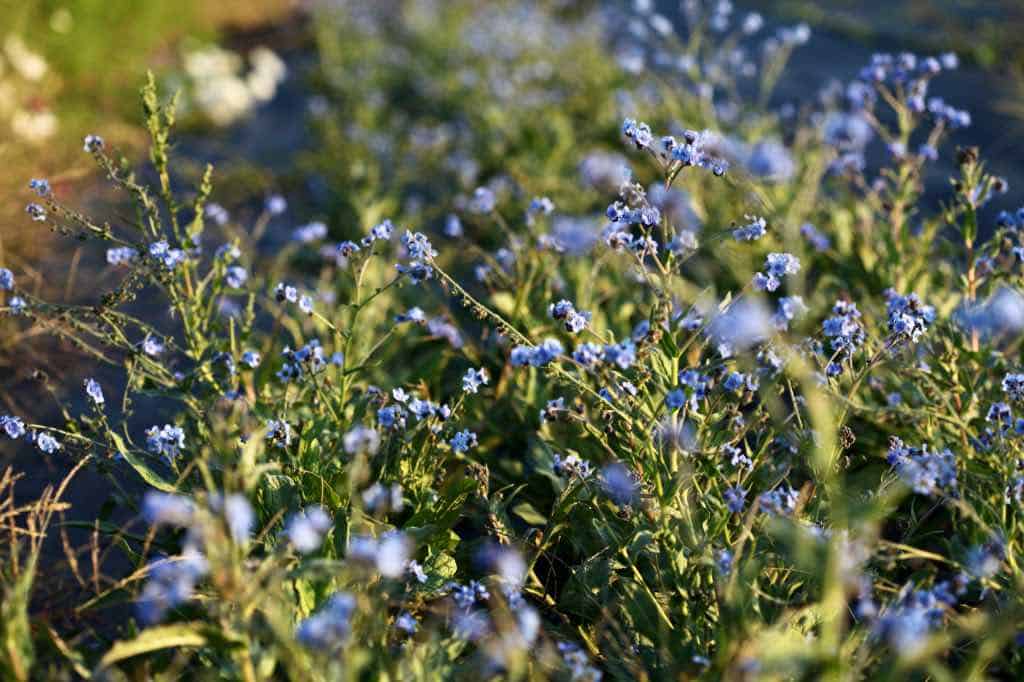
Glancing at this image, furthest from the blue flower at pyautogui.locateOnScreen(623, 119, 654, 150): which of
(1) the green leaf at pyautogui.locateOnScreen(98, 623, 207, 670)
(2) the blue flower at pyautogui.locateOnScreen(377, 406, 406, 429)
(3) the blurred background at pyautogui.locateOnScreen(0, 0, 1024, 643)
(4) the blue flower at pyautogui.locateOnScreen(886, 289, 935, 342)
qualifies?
(3) the blurred background at pyautogui.locateOnScreen(0, 0, 1024, 643)

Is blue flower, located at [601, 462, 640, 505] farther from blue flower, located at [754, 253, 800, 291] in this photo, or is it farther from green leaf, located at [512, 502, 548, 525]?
blue flower, located at [754, 253, 800, 291]

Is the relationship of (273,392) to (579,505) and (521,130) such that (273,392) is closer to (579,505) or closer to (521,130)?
(579,505)

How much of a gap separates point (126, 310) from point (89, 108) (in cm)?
268

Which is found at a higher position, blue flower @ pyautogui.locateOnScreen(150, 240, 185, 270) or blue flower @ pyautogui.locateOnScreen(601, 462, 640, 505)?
blue flower @ pyautogui.locateOnScreen(150, 240, 185, 270)

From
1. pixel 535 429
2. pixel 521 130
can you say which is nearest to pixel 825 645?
pixel 535 429

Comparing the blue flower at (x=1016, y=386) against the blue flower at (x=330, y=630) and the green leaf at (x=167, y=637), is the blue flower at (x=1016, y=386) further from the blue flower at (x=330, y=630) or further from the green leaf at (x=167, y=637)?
the green leaf at (x=167, y=637)

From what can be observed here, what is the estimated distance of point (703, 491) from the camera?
2.38 meters

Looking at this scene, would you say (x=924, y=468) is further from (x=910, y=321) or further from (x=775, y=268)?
(x=775, y=268)

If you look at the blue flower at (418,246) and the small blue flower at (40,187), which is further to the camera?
the small blue flower at (40,187)

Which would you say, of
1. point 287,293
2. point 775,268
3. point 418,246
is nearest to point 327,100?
point 287,293

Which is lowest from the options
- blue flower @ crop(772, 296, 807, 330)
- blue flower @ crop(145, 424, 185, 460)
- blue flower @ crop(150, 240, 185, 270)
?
blue flower @ crop(772, 296, 807, 330)

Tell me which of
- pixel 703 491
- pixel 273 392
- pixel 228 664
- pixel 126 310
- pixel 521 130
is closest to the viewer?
pixel 228 664

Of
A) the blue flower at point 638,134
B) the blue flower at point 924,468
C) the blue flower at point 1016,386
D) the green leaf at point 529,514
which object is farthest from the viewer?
the green leaf at point 529,514

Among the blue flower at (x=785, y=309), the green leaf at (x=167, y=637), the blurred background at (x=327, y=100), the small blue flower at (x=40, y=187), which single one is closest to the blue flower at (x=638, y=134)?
the blue flower at (x=785, y=309)
